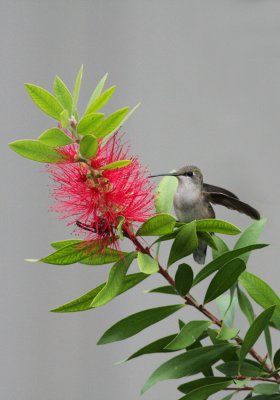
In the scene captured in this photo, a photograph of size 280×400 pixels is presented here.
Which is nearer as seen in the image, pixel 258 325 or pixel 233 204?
pixel 258 325

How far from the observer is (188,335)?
0.64 metres

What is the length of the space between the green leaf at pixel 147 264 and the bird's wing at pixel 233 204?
0.17m

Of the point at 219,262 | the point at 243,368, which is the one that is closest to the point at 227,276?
the point at 219,262

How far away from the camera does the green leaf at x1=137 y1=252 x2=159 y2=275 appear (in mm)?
573

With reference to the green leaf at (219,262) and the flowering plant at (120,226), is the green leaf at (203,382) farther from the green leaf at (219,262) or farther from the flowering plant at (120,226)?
the green leaf at (219,262)

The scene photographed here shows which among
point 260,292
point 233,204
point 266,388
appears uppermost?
point 233,204

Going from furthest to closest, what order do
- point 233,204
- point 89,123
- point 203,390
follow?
point 233,204 < point 203,390 < point 89,123

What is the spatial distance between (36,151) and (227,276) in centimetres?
24

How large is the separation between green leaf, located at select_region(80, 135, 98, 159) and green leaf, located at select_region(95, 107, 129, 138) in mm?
19

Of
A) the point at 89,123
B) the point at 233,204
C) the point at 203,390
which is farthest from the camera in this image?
the point at 233,204

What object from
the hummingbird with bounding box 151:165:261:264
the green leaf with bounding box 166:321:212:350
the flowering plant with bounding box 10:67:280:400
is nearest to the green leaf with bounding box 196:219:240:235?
the flowering plant with bounding box 10:67:280:400

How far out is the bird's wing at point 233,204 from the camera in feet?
2.46

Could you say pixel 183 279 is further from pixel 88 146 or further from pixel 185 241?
pixel 88 146

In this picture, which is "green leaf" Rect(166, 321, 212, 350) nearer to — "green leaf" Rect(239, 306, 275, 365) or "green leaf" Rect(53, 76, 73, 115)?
"green leaf" Rect(239, 306, 275, 365)
